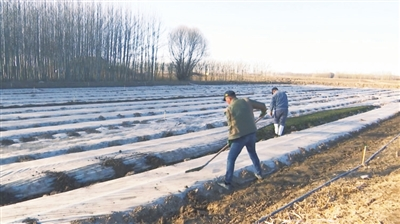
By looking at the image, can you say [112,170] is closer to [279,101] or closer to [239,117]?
[239,117]

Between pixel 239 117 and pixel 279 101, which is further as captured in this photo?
pixel 279 101

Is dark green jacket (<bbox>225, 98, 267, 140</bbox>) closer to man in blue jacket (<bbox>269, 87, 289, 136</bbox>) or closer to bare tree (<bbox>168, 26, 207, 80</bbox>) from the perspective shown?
man in blue jacket (<bbox>269, 87, 289, 136</bbox>)

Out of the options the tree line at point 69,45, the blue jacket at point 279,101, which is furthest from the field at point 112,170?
the tree line at point 69,45

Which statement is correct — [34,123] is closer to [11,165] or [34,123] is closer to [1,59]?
[11,165]

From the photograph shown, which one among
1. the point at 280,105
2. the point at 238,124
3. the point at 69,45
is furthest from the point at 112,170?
the point at 69,45

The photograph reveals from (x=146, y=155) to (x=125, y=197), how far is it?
256 centimetres

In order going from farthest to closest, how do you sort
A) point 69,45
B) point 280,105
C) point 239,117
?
1. point 69,45
2. point 280,105
3. point 239,117

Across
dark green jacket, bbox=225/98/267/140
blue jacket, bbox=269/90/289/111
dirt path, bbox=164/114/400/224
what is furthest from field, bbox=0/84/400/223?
dark green jacket, bbox=225/98/267/140

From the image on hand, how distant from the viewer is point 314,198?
5.92 metres

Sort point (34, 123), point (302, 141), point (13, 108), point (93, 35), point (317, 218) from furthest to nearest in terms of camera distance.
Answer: point (93, 35) < point (13, 108) < point (34, 123) < point (302, 141) < point (317, 218)

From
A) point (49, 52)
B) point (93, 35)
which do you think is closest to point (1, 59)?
point (49, 52)

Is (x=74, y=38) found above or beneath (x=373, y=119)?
above

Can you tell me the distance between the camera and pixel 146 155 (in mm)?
8258

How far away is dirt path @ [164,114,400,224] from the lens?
5090 millimetres
